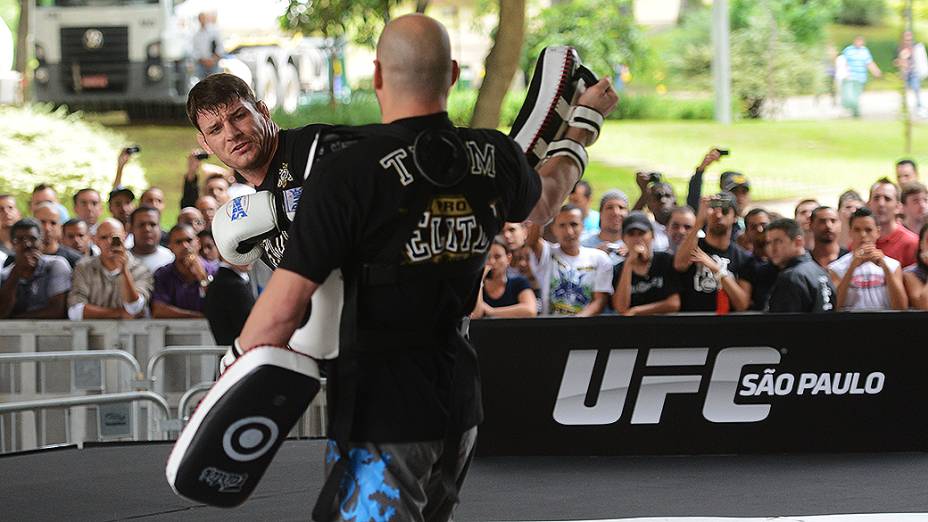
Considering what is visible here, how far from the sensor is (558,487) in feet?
24.0

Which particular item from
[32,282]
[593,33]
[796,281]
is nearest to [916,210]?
[796,281]

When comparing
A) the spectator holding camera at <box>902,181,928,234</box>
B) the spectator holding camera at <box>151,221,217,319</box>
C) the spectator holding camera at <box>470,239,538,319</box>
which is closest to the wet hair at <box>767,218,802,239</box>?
the spectator holding camera at <box>470,239,538,319</box>

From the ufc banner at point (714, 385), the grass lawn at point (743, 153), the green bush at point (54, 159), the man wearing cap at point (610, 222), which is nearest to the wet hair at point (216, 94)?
the ufc banner at point (714, 385)

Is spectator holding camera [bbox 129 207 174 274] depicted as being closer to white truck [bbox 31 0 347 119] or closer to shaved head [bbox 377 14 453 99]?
shaved head [bbox 377 14 453 99]

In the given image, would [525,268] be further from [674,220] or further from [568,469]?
[568,469]

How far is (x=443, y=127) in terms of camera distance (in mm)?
3746

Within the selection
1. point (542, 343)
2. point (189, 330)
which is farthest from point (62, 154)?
point (542, 343)

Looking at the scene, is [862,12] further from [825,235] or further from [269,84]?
[825,235]

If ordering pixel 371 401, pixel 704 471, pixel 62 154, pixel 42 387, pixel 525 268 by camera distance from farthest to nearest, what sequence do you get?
pixel 62 154 → pixel 525 268 → pixel 42 387 → pixel 704 471 → pixel 371 401

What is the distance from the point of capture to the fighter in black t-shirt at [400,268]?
3.57 meters

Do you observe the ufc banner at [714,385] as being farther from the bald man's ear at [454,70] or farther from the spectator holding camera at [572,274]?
the bald man's ear at [454,70]

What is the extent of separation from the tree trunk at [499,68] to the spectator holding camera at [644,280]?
7.58 m

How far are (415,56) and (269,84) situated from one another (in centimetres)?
2288

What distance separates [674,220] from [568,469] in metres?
3.09
